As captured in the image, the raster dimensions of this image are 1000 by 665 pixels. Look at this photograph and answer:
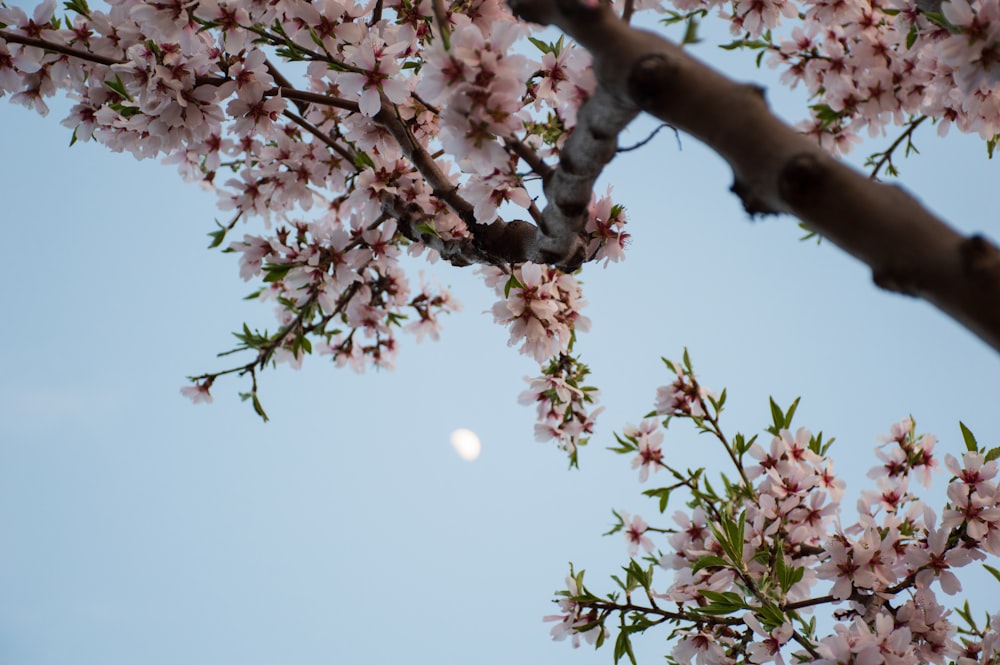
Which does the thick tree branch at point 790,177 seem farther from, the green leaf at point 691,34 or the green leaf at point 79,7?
the green leaf at point 79,7

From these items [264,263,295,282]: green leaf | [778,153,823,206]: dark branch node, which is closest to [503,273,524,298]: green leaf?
[264,263,295,282]: green leaf

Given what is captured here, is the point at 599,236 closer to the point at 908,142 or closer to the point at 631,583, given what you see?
the point at 631,583

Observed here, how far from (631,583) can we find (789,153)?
2650 mm

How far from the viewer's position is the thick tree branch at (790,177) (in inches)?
37.7

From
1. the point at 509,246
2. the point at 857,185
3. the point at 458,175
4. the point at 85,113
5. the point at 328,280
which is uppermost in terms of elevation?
the point at 85,113

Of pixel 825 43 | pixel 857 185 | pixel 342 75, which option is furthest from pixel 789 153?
pixel 825 43

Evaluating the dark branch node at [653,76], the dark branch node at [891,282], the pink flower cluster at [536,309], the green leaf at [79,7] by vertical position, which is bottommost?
the dark branch node at [891,282]

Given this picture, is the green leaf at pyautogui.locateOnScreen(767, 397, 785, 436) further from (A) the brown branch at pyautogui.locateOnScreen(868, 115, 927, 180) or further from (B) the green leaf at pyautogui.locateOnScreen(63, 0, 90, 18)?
(B) the green leaf at pyautogui.locateOnScreen(63, 0, 90, 18)

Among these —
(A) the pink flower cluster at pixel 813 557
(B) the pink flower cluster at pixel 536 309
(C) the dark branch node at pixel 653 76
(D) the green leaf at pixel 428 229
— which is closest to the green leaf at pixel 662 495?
(A) the pink flower cluster at pixel 813 557

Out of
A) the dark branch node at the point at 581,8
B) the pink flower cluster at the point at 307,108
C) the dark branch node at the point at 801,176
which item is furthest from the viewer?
the pink flower cluster at the point at 307,108

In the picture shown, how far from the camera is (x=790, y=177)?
3.44 feet

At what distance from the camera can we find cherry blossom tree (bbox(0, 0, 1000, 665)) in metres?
1.56

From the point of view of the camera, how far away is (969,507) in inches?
113

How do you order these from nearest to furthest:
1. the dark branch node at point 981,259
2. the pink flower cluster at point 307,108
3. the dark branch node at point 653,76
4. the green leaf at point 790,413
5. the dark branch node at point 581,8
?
1. the dark branch node at point 981,259
2. the dark branch node at point 653,76
3. the dark branch node at point 581,8
4. the pink flower cluster at point 307,108
5. the green leaf at point 790,413
